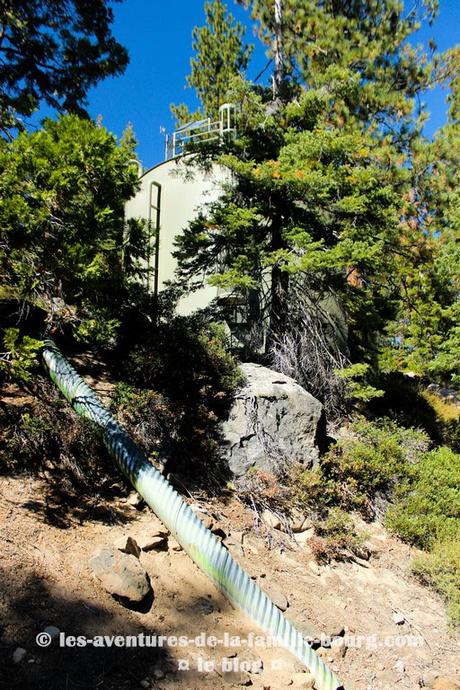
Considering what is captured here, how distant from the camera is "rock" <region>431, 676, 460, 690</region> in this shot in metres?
3.98

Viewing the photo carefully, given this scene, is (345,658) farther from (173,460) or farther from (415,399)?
(415,399)

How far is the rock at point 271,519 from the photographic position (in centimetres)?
572

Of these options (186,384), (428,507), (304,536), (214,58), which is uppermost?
(214,58)

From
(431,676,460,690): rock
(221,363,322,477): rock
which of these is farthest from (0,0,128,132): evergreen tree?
(431,676,460,690): rock

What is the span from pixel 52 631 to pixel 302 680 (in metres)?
1.87

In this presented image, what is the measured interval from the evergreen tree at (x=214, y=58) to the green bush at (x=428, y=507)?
564 inches

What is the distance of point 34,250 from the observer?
3.99 metres

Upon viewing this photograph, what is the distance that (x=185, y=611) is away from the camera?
150 inches

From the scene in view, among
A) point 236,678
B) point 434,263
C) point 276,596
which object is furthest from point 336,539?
point 434,263

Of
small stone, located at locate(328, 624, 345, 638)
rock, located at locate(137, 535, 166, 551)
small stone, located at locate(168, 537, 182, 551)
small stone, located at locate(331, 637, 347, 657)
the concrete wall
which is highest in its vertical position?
the concrete wall

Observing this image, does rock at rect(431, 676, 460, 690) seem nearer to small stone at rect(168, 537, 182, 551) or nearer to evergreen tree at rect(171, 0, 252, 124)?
small stone at rect(168, 537, 182, 551)

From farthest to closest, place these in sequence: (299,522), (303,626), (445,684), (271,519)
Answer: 1. (299,522)
2. (271,519)
3. (303,626)
4. (445,684)

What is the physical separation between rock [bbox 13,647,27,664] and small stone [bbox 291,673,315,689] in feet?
6.39

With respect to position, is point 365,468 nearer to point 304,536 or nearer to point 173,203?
point 304,536
